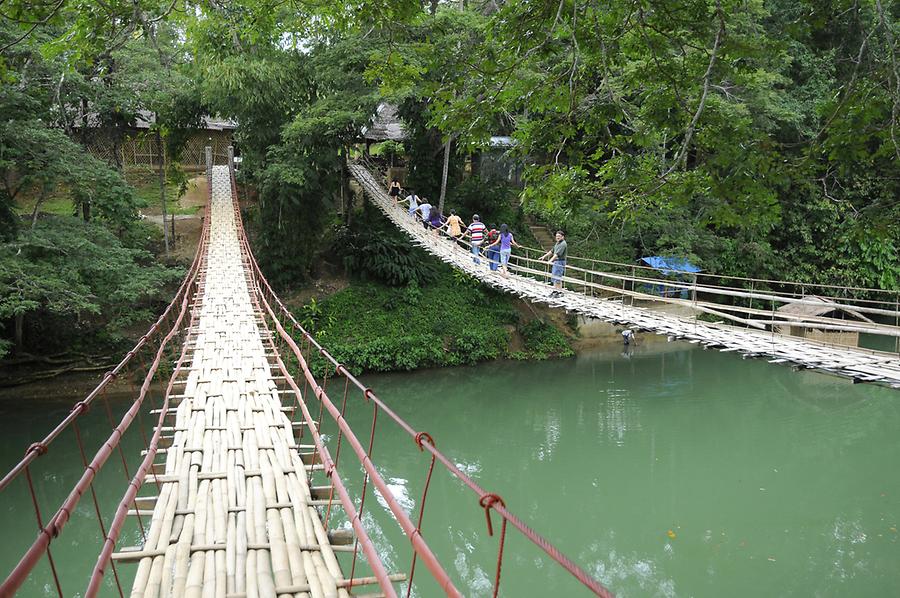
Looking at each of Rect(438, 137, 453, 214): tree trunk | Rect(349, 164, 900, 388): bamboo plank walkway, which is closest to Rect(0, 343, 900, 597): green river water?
Rect(349, 164, 900, 388): bamboo plank walkway

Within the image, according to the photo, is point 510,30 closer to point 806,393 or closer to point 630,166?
point 630,166

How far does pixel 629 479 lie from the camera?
616 cm

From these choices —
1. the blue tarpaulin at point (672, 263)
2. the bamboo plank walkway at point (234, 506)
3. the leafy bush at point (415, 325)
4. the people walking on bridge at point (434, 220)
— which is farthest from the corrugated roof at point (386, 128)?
the bamboo plank walkway at point (234, 506)

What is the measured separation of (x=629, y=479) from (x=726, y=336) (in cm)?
200

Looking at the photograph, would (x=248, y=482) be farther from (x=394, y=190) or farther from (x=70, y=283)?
(x=394, y=190)

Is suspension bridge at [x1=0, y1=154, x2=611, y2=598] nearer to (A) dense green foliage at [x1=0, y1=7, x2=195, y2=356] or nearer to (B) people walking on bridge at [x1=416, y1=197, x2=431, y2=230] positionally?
(A) dense green foliage at [x1=0, y1=7, x2=195, y2=356]

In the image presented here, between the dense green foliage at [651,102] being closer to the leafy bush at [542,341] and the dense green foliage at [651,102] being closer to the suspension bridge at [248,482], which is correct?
the suspension bridge at [248,482]

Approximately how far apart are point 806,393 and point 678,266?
3.11 meters

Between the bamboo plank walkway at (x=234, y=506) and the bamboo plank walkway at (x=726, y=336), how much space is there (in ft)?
10.6

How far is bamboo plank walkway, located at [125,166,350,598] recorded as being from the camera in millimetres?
1577

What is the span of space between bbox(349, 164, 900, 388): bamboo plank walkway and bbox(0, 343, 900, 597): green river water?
1.55 m

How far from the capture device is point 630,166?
302cm

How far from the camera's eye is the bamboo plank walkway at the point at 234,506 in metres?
1.58

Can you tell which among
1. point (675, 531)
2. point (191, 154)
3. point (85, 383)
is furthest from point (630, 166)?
point (191, 154)
